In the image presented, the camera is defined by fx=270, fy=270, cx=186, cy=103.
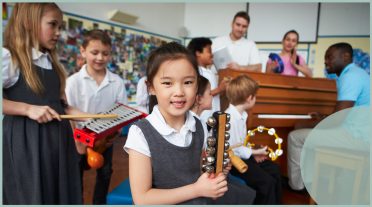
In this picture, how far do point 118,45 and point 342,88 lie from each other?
3.71 meters

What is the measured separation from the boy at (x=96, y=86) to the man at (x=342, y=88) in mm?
1486

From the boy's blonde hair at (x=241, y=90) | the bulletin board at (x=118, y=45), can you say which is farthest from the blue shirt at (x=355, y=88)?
the bulletin board at (x=118, y=45)

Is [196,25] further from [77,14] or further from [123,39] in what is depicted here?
[77,14]

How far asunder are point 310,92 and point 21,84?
256cm

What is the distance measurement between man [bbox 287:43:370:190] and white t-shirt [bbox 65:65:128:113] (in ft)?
5.10

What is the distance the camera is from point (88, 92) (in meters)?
1.95

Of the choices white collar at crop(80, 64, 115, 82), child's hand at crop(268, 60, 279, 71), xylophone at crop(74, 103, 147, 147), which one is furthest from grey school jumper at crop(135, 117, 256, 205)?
child's hand at crop(268, 60, 279, 71)

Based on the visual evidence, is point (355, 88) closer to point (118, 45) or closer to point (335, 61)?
point (335, 61)

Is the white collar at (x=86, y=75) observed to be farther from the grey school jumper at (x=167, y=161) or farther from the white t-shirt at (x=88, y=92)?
the grey school jumper at (x=167, y=161)

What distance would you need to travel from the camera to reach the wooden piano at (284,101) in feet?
8.16

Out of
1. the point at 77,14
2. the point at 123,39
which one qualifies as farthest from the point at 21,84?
the point at 123,39

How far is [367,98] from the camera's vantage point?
2.23 metres

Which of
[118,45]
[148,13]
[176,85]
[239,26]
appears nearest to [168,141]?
[176,85]

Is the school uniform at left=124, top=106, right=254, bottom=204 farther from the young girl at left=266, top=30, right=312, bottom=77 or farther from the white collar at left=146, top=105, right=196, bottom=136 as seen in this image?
the young girl at left=266, top=30, right=312, bottom=77
